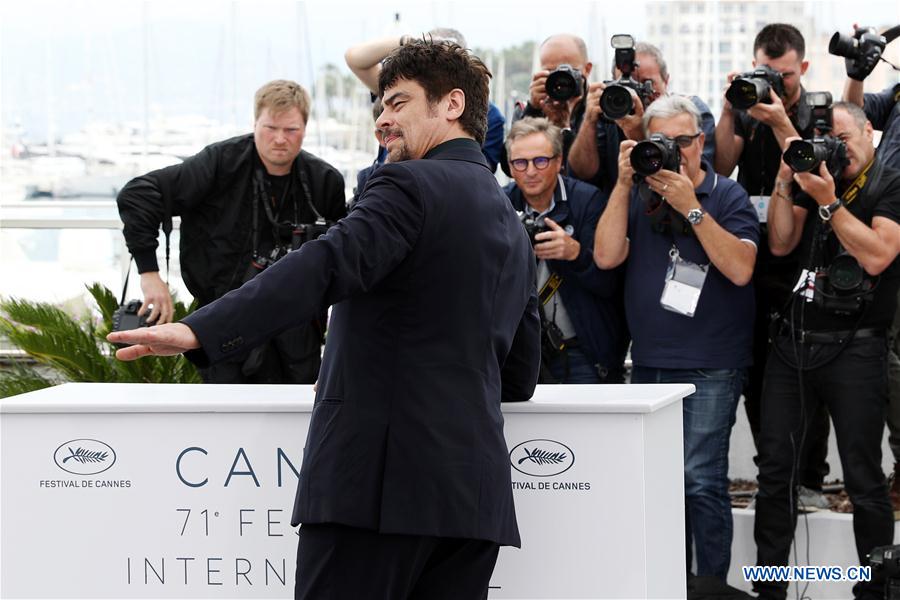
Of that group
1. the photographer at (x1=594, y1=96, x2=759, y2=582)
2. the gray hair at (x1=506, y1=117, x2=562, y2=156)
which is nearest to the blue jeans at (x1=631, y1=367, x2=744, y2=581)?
the photographer at (x1=594, y1=96, x2=759, y2=582)

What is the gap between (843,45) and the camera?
15.6 feet

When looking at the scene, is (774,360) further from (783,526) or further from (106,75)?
(106,75)

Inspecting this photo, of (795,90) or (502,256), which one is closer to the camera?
(502,256)

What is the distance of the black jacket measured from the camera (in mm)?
4684

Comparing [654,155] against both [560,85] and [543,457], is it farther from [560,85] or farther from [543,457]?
[543,457]

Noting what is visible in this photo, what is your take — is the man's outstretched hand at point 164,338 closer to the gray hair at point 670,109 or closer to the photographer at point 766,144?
the gray hair at point 670,109

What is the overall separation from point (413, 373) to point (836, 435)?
2603 mm

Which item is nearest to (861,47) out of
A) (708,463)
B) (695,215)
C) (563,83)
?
(695,215)

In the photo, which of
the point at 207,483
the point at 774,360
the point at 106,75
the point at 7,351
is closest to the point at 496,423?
the point at 207,483

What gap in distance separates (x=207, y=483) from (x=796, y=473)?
2498 mm

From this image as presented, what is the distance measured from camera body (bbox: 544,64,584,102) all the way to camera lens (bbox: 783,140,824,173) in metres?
0.98

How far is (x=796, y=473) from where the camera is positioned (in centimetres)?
464

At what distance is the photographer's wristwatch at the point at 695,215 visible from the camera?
441cm

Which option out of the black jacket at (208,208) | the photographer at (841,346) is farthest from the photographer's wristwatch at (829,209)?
the black jacket at (208,208)
